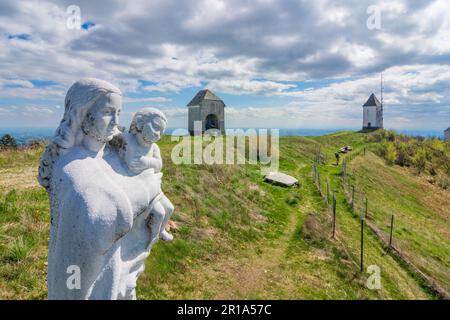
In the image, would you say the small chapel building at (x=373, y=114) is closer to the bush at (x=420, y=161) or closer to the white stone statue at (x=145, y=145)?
the bush at (x=420, y=161)

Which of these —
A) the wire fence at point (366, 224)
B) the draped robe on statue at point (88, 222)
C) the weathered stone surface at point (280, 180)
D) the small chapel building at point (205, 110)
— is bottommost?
the wire fence at point (366, 224)

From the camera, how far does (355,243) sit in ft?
45.3

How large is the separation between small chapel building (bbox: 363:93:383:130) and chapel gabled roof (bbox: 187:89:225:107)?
4771cm

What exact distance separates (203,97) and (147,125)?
33285mm

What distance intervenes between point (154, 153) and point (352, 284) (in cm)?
877

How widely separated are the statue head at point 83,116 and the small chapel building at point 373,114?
7562 centimetres

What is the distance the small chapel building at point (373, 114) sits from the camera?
231ft

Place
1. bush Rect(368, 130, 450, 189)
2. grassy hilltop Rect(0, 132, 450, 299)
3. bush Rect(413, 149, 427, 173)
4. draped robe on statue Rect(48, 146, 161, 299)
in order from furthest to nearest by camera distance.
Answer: bush Rect(413, 149, 427, 173) → bush Rect(368, 130, 450, 189) → grassy hilltop Rect(0, 132, 450, 299) → draped robe on statue Rect(48, 146, 161, 299)

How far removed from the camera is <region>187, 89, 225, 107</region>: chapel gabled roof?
36528mm

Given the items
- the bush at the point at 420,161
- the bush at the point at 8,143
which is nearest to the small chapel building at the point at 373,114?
the bush at the point at 420,161

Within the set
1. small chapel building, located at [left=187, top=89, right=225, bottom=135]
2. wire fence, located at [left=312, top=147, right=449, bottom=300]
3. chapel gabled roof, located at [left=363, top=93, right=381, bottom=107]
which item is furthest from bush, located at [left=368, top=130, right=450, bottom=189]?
small chapel building, located at [left=187, top=89, right=225, bottom=135]

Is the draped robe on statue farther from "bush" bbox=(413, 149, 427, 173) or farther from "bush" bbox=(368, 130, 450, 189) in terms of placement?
"bush" bbox=(413, 149, 427, 173)

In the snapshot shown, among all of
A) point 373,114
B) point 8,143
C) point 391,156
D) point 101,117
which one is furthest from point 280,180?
point 373,114

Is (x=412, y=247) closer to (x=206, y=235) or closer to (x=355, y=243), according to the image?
(x=355, y=243)
